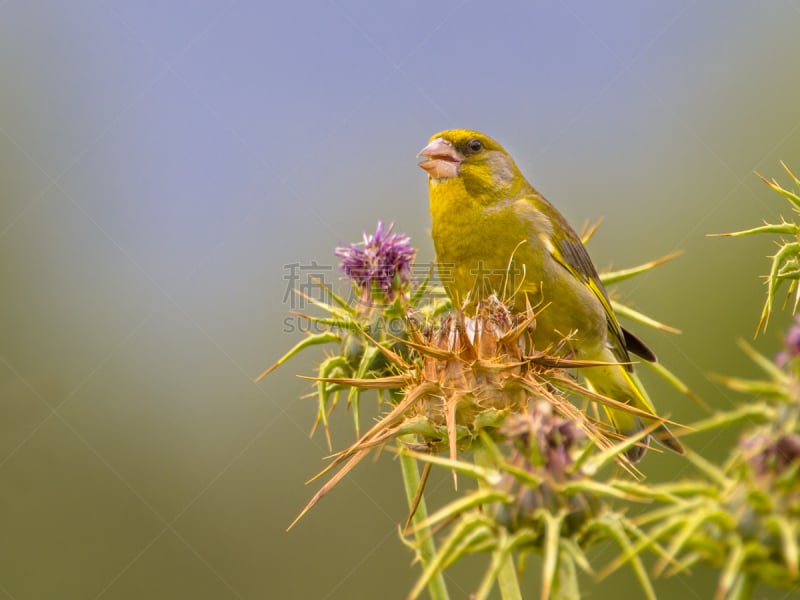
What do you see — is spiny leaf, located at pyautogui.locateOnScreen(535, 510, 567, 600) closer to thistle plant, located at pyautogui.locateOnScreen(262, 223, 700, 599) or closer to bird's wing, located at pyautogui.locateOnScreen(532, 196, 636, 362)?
thistle plant, located at pyautogui.locateOnScreen(262, 223, 700, 599)

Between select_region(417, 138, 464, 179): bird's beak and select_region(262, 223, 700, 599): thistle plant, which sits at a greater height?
select_region(417, 138, 464, 179): bird's beak

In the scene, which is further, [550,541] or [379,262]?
[379,262]

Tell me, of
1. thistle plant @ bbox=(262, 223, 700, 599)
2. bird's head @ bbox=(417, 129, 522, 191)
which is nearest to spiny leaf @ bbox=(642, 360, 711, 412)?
thistle plant @ bbox=(262, 223, 700, 599)

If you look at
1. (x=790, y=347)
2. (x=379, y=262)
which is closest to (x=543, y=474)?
(x=790, y=347)

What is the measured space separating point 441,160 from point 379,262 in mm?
1422

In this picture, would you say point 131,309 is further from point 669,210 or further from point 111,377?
point 669,210

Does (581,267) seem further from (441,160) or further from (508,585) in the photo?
(508,585)

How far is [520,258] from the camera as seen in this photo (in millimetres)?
6738

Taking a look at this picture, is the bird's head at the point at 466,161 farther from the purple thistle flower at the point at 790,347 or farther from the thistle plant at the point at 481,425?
the purple thistle flower at the point at 790,347

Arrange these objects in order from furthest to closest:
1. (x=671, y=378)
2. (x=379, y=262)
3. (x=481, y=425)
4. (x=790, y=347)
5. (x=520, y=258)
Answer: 1. (x=520, y=258)
2. (x=379, y=262)
3. (x=671, y=378)
4. (x=481, y=425)
5. (x=790, y=347)

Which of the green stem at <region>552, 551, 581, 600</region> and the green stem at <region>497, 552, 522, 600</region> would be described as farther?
the green stem at <region>497, 552, 522, 600</region>

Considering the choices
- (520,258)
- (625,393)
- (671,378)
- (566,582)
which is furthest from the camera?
(625,393)

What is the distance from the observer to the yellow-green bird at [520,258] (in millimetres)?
6609

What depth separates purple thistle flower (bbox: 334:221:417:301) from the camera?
19.9 ft
